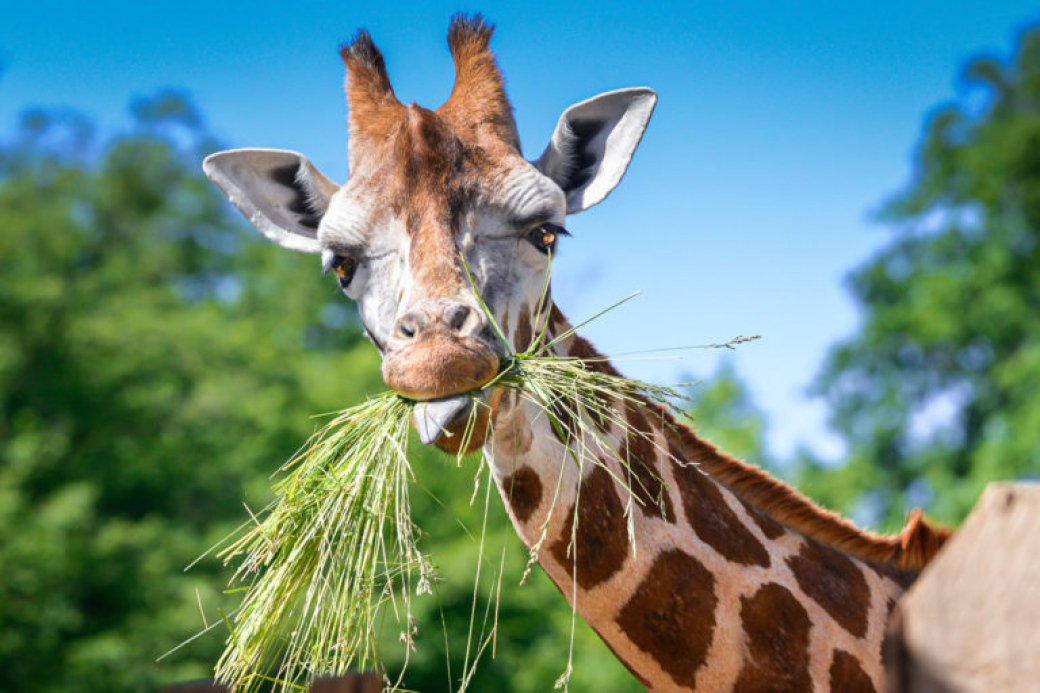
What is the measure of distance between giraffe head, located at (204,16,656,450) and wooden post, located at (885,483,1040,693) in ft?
4.61

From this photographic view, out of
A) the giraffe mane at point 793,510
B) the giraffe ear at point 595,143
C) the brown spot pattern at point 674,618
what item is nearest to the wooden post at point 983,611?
the brown spot pattern at point 674,618

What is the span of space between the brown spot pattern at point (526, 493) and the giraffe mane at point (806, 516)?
505mm

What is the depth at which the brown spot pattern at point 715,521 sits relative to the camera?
272cm

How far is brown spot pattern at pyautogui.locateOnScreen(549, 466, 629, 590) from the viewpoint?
2.62 m

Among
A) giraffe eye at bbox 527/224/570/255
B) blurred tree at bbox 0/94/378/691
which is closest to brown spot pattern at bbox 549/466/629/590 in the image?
giraffe eye at bbox 527/224/570/255

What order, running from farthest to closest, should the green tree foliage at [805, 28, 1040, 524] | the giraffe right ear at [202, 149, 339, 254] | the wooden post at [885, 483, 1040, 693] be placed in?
the green tree foliage at [805, 28, 1040, 524]
the giraffe right ear at [202, 149, 339, 254]
the wooden post at [885, 483, 1040, 693]

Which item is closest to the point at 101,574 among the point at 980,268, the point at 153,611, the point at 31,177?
the point at 153,611

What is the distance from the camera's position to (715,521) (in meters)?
2.78

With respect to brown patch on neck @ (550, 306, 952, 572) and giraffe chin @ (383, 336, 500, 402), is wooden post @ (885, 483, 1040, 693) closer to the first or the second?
giraffe chin @ (383, 336, 500, 402)

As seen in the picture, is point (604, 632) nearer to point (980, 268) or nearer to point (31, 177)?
point (980, 268)

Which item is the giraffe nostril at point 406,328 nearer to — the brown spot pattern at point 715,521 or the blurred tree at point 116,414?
the brown spot pattern at point 715,521

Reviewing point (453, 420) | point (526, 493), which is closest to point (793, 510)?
point (526, 493)

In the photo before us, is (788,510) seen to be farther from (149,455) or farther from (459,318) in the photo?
(149,455)

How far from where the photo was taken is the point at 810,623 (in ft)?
8.60
